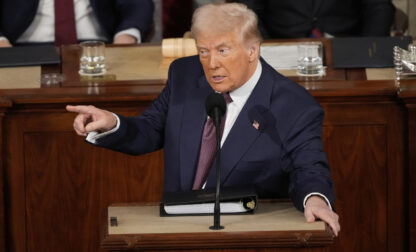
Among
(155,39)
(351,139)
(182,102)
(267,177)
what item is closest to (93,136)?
(182,102)

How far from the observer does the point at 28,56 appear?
3799 mm

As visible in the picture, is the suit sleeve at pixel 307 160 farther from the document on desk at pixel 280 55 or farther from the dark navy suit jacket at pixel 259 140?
the document on desk at pixel 280 55

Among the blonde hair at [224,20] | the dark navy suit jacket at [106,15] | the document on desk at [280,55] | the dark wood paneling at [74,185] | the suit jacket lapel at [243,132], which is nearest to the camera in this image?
the blonde hair at [224,20]

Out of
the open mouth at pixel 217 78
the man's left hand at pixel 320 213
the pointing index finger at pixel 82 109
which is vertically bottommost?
the man's left hand at pixel 320 213

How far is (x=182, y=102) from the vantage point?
2.67 m

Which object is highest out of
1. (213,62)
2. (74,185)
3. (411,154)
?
(213,62)

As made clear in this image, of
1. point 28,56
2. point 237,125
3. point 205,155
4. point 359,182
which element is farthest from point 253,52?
point 28,56

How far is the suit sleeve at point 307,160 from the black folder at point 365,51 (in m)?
1.19

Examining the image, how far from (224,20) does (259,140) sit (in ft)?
1.15

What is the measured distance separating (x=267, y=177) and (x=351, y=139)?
877 mm

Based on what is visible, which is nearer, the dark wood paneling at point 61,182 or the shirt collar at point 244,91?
the shirt collar at point 244,91

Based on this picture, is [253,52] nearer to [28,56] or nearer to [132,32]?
[28,56]

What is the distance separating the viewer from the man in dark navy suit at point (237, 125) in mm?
2414

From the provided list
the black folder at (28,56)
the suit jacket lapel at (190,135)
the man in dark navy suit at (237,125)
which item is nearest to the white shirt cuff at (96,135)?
the man in dark navy suit at (237,125)
